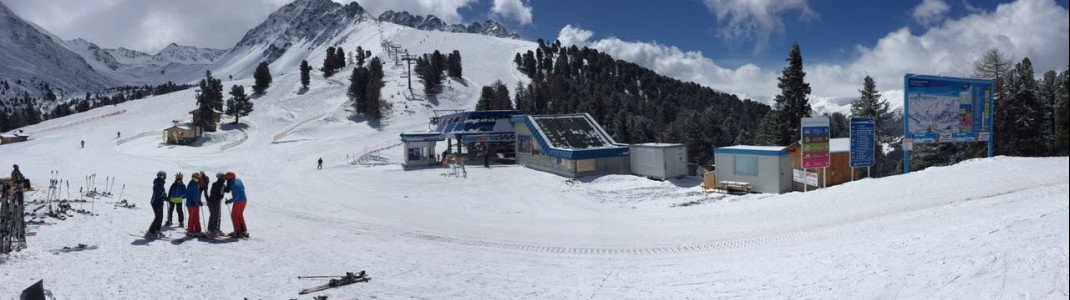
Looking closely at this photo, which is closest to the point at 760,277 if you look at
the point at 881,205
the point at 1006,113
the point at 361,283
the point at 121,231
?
the point at 361,283

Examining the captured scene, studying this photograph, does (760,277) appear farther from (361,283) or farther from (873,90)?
(873,90)

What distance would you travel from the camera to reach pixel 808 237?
12.5 meters

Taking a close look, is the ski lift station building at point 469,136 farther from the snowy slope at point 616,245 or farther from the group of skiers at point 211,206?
the group of skiers at point 211,206

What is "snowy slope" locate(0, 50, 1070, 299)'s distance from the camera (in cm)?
772

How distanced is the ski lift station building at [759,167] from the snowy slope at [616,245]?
6.08 feet

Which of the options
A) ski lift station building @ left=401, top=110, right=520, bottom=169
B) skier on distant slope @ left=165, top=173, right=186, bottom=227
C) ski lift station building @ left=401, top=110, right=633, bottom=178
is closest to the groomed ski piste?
skier on distant slope @ left=165, top=173, right=186, bottom=227

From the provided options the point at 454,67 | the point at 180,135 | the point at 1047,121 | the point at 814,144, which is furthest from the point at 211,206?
the point at 454,67

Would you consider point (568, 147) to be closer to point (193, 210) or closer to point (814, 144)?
point (814, 144)

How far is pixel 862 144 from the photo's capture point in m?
20.7

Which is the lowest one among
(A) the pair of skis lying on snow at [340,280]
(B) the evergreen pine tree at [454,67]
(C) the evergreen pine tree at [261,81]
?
(A) the pair of skis lying on snow at [340,280]

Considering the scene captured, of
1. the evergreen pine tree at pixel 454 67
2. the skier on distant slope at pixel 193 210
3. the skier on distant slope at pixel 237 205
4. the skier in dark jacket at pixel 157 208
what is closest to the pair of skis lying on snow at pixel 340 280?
the skier on distant slope at pixel 237 205

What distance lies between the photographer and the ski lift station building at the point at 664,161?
29531mm

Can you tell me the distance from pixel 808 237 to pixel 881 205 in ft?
11.3

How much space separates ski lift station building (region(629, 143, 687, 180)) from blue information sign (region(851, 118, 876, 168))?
32.2 feet
